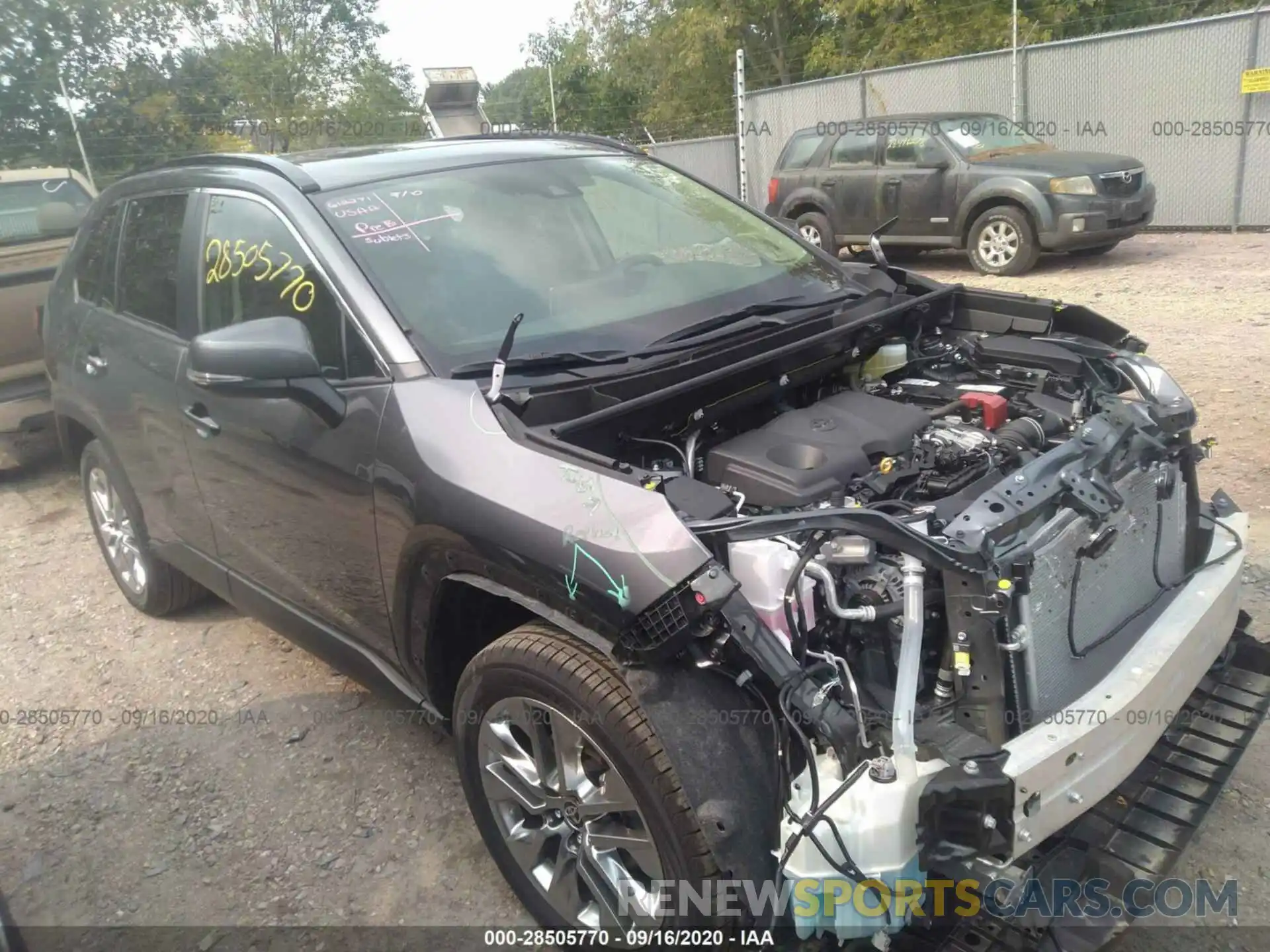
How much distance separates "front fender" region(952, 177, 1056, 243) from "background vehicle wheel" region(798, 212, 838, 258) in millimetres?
1659

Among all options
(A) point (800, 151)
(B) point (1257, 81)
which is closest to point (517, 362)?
(A) point (800, 151)

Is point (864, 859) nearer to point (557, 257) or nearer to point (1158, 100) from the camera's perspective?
point (557, 257)

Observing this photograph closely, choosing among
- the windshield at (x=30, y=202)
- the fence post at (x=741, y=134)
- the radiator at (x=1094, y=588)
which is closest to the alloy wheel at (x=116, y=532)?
the windshield at (x=30, y=202)

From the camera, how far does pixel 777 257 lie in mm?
3604

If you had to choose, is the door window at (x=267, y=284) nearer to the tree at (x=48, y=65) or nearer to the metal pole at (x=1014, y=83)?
the tree at (x=48, y=65)

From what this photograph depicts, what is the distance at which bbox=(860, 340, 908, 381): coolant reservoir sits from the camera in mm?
3383

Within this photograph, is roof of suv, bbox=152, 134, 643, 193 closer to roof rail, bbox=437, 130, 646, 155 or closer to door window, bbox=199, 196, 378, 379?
roof rail, bbox=437, 130, 646, 155

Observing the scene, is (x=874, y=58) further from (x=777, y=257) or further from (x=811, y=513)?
(x=811, y=513)

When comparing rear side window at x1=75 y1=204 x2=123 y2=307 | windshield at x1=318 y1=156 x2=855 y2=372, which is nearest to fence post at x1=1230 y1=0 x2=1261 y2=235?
windshield at x1=318 y1=156 x2=855 y2=372

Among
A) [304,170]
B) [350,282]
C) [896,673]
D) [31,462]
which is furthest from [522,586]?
[31,462]

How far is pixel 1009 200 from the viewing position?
417 inches

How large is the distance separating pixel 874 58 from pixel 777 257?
20380mm

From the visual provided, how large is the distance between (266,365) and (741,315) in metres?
1.42

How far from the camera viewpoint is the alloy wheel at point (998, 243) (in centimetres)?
1064
